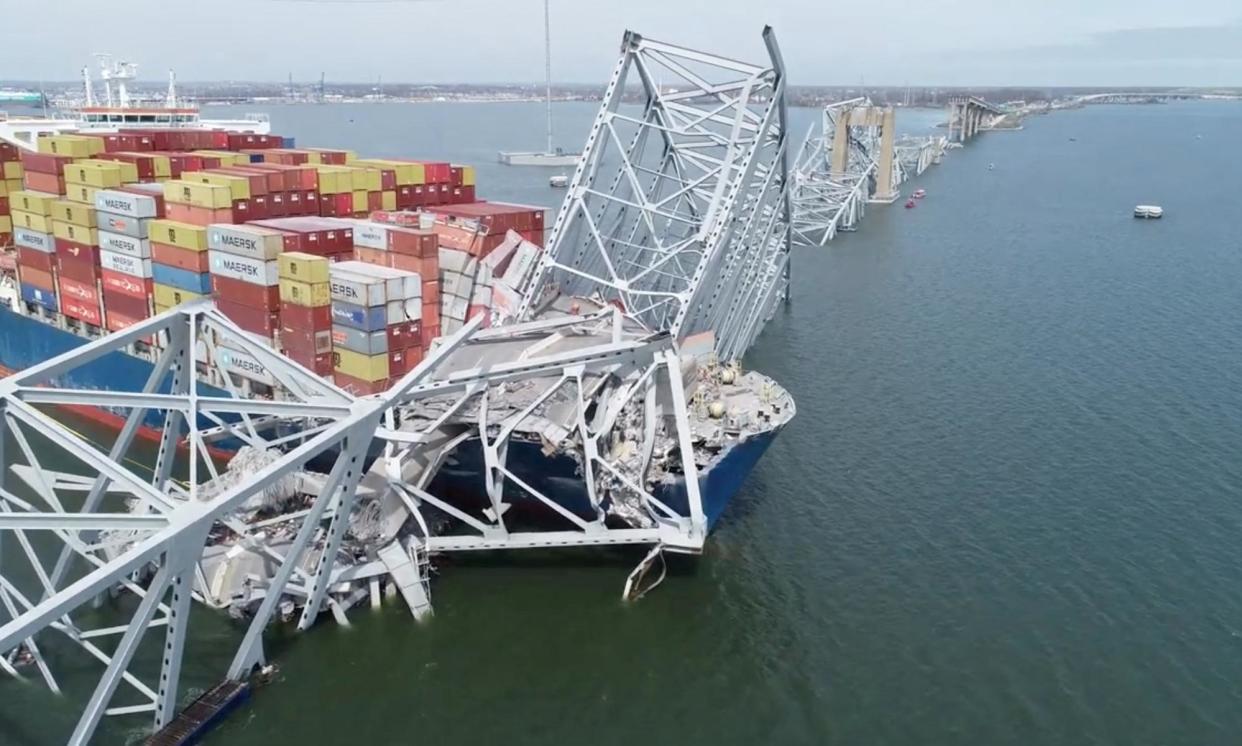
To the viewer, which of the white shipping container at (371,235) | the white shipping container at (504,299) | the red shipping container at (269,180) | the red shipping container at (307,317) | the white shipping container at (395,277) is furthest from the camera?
the red shipping container at (269,180)

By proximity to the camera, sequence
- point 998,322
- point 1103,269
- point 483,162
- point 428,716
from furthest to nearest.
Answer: point 483,162 → point 1103,269 → point 998,322 → point 428,716

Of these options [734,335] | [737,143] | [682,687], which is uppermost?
[737,143]

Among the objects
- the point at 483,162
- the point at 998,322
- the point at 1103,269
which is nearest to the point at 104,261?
the point at 998,322

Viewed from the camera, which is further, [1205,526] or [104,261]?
[104,261]

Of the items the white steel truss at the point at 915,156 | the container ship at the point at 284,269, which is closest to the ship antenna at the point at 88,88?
the container ship at the point at 284,269

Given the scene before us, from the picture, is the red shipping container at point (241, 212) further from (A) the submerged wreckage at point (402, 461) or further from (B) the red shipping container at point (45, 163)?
(B) the red shipping container at point (45, 163)

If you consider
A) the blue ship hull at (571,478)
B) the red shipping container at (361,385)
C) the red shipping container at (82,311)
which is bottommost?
the blue ship hull at (571,478)

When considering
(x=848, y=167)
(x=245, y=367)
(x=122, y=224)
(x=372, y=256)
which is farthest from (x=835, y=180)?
(x=245, y=367)

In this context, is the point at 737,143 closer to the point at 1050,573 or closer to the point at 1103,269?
the point at 1050,573
